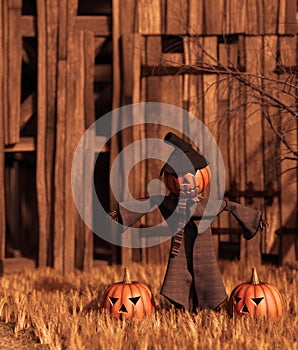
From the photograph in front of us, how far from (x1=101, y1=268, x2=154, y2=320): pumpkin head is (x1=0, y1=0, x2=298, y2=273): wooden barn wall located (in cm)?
207

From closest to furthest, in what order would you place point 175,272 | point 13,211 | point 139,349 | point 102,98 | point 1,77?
point 139,349 < point 175,272 < point 1,77 < point 102,98 < point 13,211

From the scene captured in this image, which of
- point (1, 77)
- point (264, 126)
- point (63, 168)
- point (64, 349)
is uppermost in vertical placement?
point (1, 77)

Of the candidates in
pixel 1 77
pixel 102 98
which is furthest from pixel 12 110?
pixel 102 98

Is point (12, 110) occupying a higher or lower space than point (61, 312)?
higher

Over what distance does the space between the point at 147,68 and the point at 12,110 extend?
160 centimetres

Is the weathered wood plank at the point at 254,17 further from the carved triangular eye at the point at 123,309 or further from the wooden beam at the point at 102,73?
the carved triangular eye at the point at 123,309

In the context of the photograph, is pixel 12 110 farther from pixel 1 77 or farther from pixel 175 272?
pixel 175 272

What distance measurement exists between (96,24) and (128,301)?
349 centimetres

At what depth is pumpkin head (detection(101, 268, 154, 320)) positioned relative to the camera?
424 cm

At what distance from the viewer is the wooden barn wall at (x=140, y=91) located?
20.6 feet

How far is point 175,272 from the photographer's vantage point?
171 inches

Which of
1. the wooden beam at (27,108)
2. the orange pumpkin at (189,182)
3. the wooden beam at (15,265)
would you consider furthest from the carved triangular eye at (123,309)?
the wooden beam at (27,108)

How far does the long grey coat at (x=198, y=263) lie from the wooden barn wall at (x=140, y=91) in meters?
2.02

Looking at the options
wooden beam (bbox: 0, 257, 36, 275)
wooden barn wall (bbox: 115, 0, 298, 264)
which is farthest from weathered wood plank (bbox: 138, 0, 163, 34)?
wooden beam (bbox: 0, 257, 36, 275)
